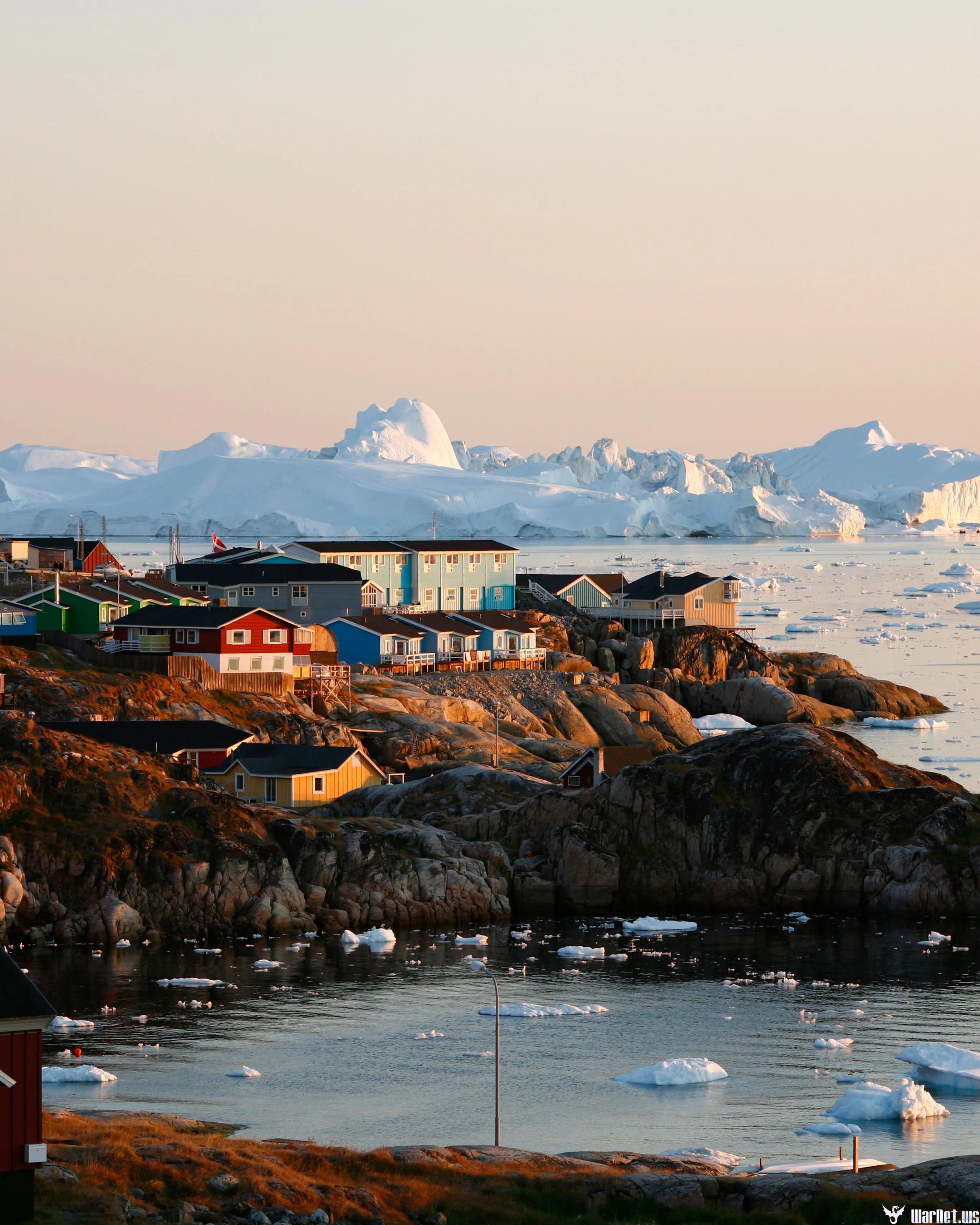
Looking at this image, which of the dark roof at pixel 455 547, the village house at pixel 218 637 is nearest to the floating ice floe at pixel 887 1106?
the village house at pixel 218 637

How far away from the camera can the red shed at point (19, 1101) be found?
19.1m

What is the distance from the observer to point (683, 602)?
326 ft

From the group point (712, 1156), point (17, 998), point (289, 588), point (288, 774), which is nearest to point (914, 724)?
point (289, 588)

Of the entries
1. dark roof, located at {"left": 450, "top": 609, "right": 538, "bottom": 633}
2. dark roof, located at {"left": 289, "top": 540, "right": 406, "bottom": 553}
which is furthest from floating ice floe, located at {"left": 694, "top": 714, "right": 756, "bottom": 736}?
dark roof, located at {"left": 289, "top": 540, "right": 406, "bottom": 553}

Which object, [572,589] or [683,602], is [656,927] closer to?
[683,602]

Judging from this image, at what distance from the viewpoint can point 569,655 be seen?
86.6 m

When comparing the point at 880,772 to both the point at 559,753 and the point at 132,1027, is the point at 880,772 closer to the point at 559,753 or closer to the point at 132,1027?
the point at 559,753

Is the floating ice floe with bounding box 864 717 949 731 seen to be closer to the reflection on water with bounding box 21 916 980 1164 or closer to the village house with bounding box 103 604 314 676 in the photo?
the village house with bounding box 103 604 314 676

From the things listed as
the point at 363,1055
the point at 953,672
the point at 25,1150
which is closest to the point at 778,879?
the point at 363,1055

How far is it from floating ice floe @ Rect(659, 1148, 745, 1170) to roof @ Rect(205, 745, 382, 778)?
24.8m

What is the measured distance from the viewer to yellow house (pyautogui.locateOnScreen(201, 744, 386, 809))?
50.6 meters

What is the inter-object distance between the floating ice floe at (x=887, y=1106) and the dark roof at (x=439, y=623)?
174 ft

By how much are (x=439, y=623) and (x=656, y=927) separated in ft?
130

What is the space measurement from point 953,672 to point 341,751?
6438 cm
